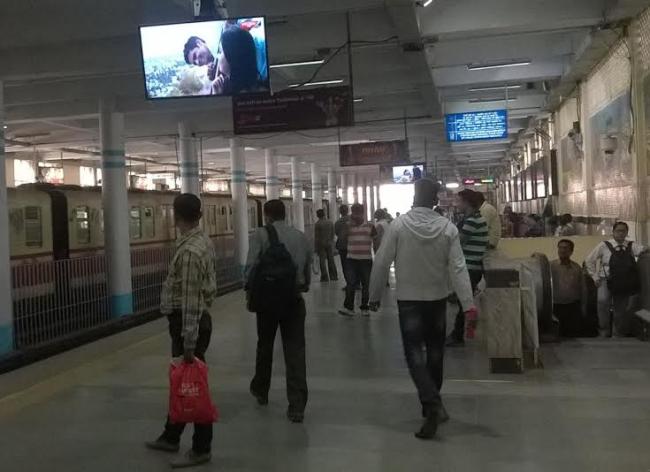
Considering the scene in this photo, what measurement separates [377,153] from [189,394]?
16.0 meters

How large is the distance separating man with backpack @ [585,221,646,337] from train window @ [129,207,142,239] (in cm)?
1162

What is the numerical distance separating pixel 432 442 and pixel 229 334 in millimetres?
4990

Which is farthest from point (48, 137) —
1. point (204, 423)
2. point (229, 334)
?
point (204, 423)

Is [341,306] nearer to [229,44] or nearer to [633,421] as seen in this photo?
[229,44]

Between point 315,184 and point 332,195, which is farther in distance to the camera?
point 332,195

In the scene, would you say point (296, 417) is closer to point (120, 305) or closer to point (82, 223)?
point (120, 305)

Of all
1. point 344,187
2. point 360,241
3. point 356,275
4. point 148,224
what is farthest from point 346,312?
point 344,187

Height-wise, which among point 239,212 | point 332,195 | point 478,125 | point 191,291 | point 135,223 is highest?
point 478,125

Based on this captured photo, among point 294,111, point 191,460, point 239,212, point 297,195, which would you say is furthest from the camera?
point 297,195

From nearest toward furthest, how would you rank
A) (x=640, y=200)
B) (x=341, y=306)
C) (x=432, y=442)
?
(x=432, y=442) < (x=640, y=200) < (x=341, y=306)

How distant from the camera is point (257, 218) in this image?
88.9 ft

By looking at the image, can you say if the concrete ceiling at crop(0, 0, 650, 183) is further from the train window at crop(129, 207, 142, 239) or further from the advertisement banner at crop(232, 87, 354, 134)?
the train window at crop(129, 207, 142, 239)

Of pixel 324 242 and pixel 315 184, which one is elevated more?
pixel 315 184

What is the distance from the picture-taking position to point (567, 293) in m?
8.45
